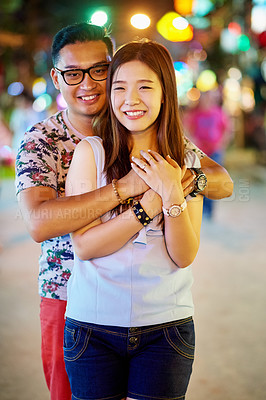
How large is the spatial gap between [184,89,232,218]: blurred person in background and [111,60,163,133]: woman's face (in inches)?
217

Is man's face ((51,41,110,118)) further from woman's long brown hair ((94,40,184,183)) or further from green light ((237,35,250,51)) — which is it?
green light ((237,35,250,51))

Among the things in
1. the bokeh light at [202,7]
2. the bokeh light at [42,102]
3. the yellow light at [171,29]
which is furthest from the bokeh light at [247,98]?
the yellow light at [171,29]

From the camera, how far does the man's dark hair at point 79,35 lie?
200 cm

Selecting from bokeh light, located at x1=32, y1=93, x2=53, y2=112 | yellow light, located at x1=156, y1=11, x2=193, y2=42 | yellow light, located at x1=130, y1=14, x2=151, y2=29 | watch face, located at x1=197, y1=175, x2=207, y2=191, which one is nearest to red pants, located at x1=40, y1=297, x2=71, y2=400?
watch face, located at x1=197, y1=175, x2=207, y2=191

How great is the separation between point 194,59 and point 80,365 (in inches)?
499

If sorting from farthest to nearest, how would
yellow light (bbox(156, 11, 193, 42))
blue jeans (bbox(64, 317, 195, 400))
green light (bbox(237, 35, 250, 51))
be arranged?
green light (bbox(237, 35, 250, 51)), yellow light (bbox(156, 11, 193, 42)), blue jeans (bbox(64, 317, 195, 400))

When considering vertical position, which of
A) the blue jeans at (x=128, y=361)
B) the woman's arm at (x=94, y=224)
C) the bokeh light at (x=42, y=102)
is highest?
the bokeh light at (x=42, y=102)

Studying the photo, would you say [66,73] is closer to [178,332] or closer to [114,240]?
[114,240]

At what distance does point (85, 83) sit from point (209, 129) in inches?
214

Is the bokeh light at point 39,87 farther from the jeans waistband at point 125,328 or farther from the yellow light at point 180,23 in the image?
the jeans waistband at point 125,328

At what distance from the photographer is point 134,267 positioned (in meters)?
1.55

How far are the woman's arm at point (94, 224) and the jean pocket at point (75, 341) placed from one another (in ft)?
0.75

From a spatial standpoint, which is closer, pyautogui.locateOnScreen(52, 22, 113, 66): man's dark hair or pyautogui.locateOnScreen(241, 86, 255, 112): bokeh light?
pyautogui.locateOnScreen(52, 22, 113, 66): man's dark hair

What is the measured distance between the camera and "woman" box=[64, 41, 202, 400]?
1.52 meters
